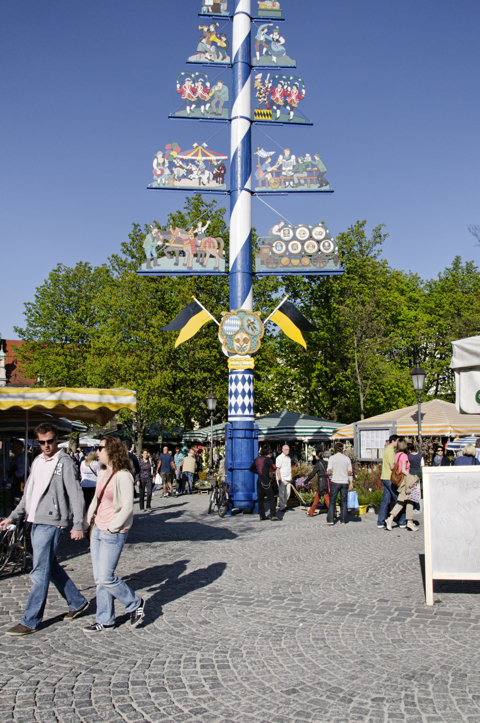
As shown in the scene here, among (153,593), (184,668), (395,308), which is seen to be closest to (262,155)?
(153,593)

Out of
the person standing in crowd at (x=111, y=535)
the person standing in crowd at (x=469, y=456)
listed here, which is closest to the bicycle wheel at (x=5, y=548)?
the person standing in crowd at (x=111, y=535)

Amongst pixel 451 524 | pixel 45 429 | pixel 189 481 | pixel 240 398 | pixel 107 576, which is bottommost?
pixel 189 481

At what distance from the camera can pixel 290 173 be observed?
18297mm

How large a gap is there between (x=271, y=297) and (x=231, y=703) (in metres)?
30.7

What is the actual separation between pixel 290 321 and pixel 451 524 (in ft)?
42.1

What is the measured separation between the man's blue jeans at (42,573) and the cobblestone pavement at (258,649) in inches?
7.7

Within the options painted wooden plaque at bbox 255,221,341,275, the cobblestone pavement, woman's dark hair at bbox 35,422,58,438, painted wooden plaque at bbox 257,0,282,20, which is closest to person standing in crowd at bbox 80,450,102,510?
the cobblestone pavement

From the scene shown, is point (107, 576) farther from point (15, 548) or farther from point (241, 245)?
point (241, 245)

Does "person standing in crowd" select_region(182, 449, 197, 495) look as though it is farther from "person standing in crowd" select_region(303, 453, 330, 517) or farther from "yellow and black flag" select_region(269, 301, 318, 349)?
"person standing in crowd" select_region(303, 453, 330, 517)

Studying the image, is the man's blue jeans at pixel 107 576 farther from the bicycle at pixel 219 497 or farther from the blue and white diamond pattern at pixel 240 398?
the blue and white diamond pattern at pixel 240 398

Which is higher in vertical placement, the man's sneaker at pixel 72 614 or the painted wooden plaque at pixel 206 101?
the painted wooden plaque at pixel 206 101

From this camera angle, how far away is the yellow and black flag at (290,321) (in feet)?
61.8

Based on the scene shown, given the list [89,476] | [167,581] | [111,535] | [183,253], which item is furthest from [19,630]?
[183,253]

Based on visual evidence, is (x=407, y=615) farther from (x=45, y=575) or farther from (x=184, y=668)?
(x=45, y=575)
